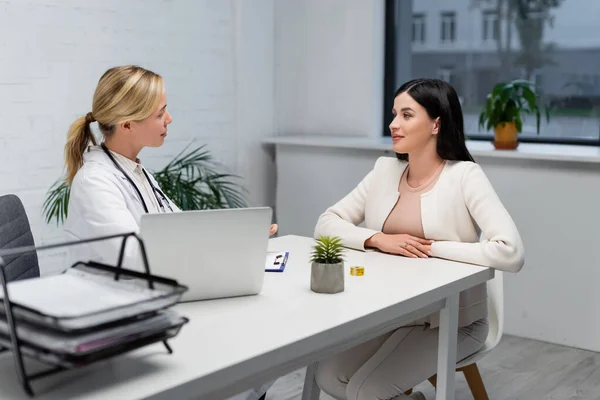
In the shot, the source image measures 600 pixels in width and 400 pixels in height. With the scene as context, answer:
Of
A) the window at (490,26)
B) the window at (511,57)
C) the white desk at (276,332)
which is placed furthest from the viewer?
the window at (490,26)

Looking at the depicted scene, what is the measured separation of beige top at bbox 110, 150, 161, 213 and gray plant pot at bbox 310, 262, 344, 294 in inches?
23.1

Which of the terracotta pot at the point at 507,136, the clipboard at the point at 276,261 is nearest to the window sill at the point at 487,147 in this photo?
the terracotta pot at the point at 507,136

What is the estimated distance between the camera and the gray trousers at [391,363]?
86.3 inches

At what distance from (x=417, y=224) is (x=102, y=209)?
3.07 ft

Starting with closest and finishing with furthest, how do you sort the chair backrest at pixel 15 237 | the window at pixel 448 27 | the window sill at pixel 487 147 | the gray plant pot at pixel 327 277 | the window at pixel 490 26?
the gray plant pot at pixel 327 277
the chair backrest at pixel 15 237
the window sill at pixel 487 147
the window at pixel 490 26
the window at pixel 448 27

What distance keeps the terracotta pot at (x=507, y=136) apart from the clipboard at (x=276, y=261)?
1.84 m

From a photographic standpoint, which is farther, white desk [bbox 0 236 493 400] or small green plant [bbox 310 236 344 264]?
small green plant [bbox 310 236 344 264]

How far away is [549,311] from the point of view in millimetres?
3654

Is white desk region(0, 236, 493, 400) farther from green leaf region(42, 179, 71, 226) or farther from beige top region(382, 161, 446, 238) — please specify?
green leaf region(42, 179, 71, 226)

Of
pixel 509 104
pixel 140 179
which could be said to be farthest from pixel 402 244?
pixel 509 104

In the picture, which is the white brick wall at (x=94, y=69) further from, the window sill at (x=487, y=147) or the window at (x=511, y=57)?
the window at (x=511, y=57)

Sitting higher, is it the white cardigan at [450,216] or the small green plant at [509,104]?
the small green plant at [509,104]

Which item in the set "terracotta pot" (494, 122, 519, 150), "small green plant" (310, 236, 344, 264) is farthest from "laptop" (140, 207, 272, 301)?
"terracotta pot" (494, 122, 519, 150)

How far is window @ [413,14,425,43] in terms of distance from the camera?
4.47 meters
